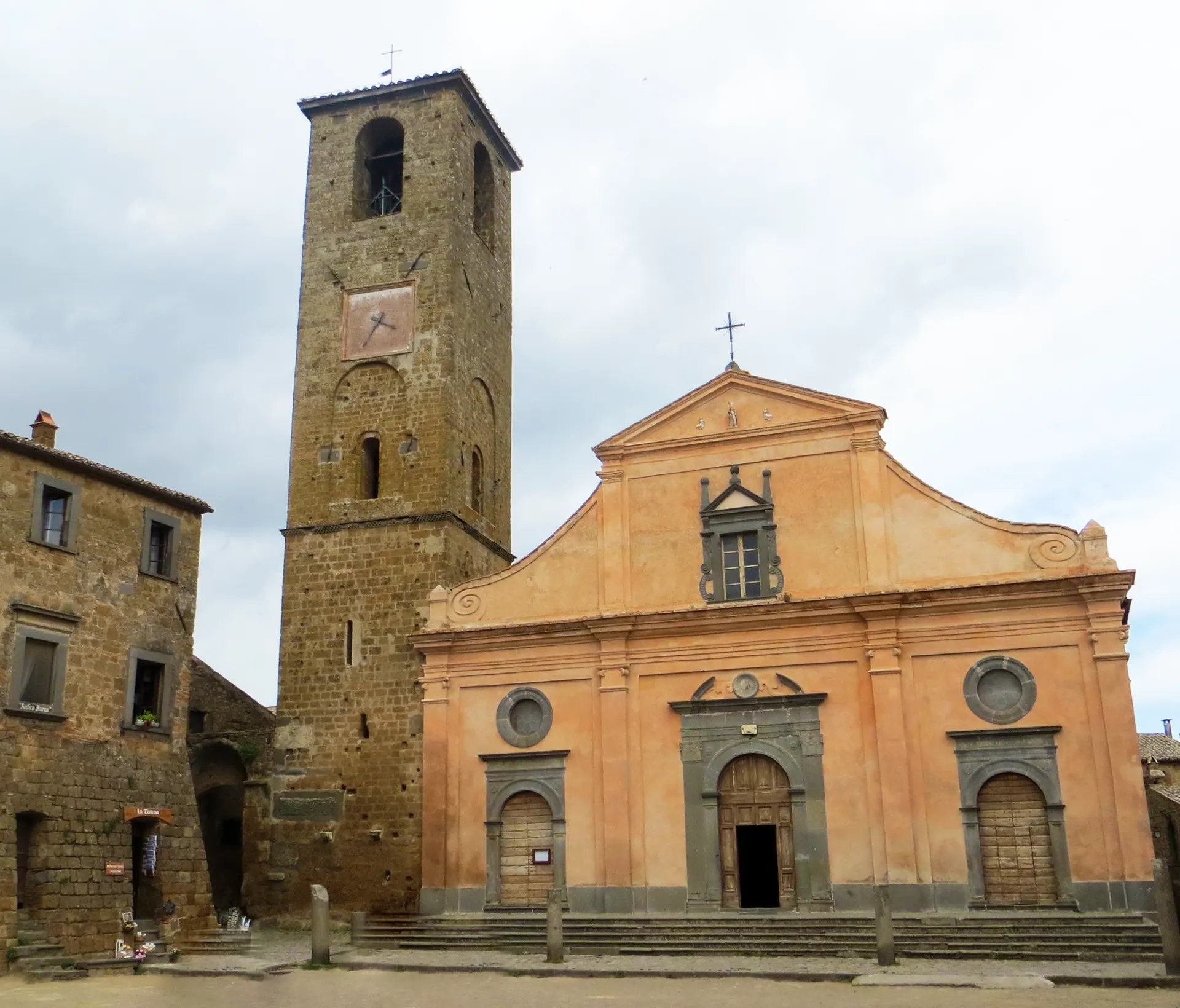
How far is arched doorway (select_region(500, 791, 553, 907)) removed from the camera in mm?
21156

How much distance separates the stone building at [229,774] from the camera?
24.5m

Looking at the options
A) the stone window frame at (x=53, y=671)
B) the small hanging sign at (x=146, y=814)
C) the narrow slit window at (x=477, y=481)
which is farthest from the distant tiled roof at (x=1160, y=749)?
the stone window frame at (x=53, y=671)

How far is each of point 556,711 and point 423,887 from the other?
391 cm

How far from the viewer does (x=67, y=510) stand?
69.5ft

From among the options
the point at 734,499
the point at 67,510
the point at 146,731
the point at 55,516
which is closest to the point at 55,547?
the point at 55,516

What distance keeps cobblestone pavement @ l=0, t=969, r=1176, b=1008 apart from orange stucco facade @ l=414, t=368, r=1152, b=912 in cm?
397

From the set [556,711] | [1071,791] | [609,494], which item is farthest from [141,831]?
[1071,791]

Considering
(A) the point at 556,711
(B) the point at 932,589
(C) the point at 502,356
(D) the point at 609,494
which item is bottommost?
(A) the point at 556,711

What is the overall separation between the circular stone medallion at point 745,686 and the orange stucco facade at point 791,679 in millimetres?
26

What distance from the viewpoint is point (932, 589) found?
20000 millimetres

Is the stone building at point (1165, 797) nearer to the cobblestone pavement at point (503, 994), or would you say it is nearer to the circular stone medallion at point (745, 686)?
the circular stone medallion at point (745, 686)

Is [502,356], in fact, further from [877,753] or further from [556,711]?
[877,753]

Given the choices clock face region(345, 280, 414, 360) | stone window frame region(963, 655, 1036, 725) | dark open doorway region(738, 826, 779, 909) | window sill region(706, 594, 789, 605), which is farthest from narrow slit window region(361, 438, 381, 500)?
stone window frame region(963, 655, 1036, 725)

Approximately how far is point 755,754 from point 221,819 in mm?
13238
